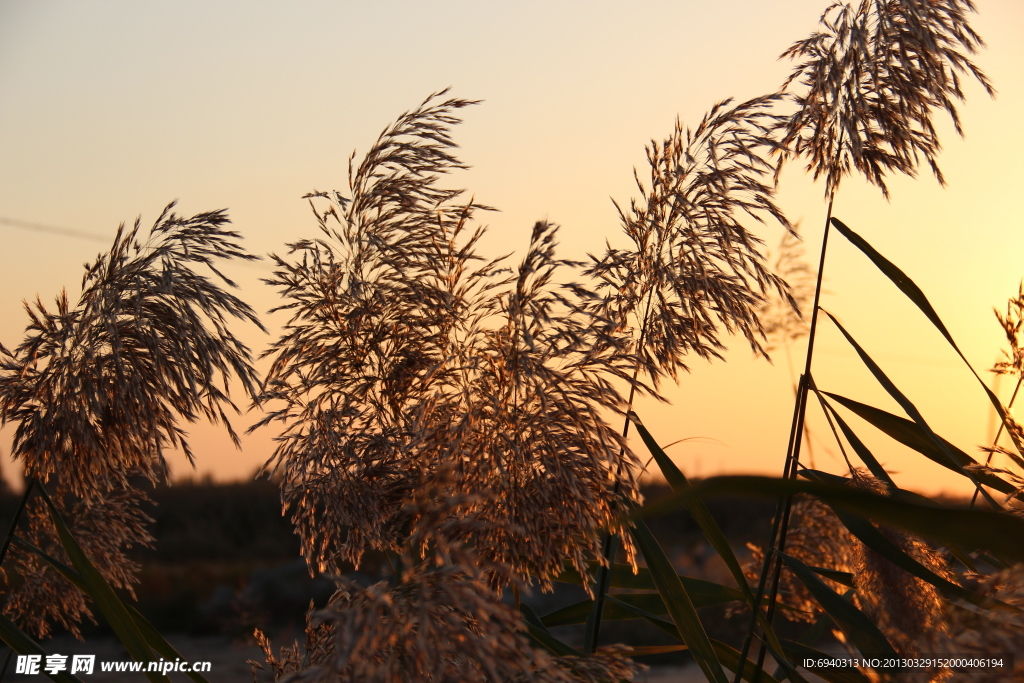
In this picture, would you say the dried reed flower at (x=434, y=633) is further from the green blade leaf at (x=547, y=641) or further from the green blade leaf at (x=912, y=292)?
the green blade leaf at (x=912, y=292)

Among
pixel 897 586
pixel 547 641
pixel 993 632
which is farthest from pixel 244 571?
pixel 993 632

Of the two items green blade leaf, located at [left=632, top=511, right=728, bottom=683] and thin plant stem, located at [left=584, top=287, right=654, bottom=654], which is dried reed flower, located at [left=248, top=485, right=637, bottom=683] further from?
thin plant stem, located at [left=584, top=287, right=654, bottom=654]

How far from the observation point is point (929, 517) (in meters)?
0.83

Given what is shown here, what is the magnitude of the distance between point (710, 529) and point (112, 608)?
127 centimetres

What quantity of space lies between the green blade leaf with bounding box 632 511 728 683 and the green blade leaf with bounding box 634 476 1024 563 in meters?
0.87

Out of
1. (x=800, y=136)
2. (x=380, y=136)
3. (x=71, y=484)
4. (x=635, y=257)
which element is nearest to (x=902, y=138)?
(x=800, y=136)

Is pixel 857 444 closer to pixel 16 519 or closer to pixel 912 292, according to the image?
pixel 912 292

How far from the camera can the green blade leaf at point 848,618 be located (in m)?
1.79

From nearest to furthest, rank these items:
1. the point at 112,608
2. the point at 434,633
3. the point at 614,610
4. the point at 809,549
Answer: the point at 434,633, the point at 112,608, the point at 614,610, the point at 809,549

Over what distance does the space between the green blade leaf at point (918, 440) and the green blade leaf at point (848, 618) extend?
397 millimetres

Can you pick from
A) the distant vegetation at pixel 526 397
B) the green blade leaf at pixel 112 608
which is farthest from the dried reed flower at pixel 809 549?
the green blade leaf at pixel 112 608

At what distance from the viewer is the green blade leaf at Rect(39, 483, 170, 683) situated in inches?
63.2

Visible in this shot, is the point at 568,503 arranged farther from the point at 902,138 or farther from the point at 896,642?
the point at 902,138

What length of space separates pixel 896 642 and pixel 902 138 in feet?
4.30
